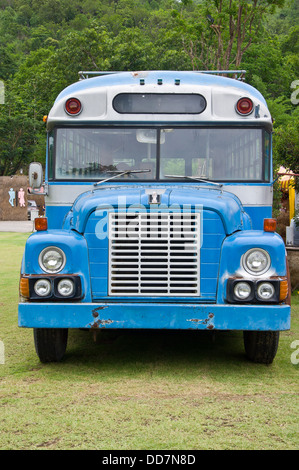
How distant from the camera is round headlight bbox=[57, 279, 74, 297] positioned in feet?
19.2

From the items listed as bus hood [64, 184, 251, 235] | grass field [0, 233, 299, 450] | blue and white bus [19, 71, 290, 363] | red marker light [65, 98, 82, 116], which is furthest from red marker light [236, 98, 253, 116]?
grass field [0, 233, 299, 450]

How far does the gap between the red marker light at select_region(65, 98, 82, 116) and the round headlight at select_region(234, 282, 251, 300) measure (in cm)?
244

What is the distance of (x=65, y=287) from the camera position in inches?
231

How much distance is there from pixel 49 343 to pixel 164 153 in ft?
6.69

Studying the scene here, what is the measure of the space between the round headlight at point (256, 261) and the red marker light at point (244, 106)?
1.74 m

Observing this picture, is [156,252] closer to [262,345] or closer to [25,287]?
[25,287]

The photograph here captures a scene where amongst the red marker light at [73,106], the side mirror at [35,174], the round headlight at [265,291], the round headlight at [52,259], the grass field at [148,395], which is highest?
the red marker light at [73,106]

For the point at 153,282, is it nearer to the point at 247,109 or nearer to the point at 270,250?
the point at 270,250

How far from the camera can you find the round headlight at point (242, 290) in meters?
5.78

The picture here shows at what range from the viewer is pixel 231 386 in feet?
18.4

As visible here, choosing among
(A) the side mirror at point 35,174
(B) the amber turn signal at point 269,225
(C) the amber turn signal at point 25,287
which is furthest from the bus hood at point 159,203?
(A) the side mirror at point 35,174

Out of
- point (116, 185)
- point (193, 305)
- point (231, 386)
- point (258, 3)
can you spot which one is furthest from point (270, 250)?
point (258, 3)

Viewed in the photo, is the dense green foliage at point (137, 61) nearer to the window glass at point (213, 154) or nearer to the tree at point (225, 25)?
the tree at point (225, 25)

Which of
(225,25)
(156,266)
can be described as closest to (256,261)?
(156,266)
